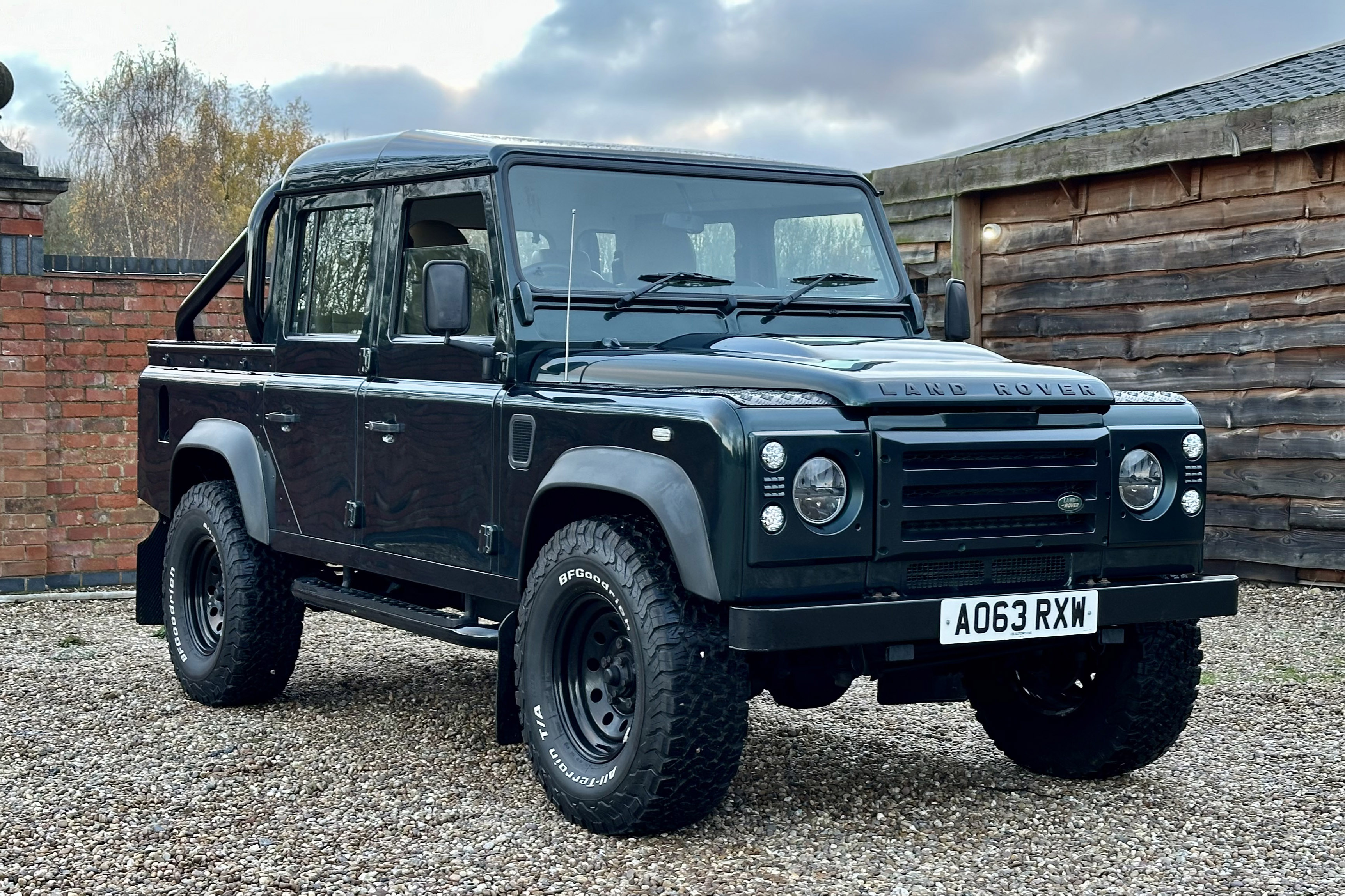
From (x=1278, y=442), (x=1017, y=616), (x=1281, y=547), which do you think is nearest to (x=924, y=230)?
(x=1278, y=442)

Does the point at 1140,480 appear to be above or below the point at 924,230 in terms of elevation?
below

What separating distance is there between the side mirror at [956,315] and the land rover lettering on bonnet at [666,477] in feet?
0.04

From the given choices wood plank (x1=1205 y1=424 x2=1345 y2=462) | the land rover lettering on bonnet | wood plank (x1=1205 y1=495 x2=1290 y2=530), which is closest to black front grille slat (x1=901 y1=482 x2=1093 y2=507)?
the land rover lettering on bonnet

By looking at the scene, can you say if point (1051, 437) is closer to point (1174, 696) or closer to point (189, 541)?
Result: point (1174, 696)

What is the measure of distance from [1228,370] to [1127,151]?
5.30ft

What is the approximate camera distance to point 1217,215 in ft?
32.5

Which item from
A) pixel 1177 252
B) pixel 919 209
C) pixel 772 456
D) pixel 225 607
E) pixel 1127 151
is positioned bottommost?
pixel 225 607

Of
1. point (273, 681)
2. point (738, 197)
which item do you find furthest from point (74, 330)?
point (738, 197)

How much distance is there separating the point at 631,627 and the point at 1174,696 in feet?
5.93

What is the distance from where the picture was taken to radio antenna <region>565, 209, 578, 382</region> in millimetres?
4758

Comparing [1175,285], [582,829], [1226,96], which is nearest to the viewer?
[582,829]

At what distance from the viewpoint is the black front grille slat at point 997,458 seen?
4094 mm

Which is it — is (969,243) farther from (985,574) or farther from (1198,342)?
(985,574)

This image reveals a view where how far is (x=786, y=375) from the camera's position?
4.28 meters
